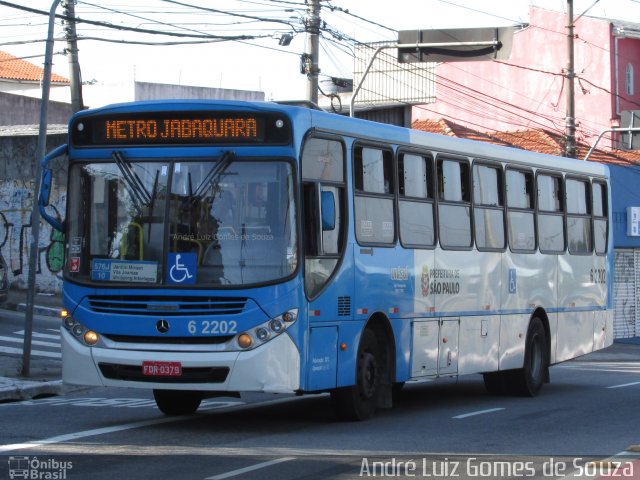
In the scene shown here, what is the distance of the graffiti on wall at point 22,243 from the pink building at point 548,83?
888 inches

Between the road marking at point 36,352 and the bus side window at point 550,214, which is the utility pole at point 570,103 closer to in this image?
the bus side window at point 550,214

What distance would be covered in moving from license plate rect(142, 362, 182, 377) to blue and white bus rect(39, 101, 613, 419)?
16 mm

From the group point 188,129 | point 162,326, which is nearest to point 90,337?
point 162,326

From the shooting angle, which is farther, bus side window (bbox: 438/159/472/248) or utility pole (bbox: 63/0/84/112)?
utility pole (bbox: 63/0/84/112)

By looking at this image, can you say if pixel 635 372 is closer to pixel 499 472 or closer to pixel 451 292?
pixel 451 292

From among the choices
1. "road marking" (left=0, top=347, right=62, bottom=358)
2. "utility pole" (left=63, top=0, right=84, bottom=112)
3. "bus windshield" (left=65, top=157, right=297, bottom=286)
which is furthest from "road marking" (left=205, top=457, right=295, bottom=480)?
"utility pole" (left=63, top=0, right=84, bottom=112)

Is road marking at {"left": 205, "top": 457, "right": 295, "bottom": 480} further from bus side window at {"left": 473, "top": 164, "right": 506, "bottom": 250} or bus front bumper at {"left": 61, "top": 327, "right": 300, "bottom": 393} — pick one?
bus side window at {"left": 473, "top": 164, "right": 506, "bottom": 250}

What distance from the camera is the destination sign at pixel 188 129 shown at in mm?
12125

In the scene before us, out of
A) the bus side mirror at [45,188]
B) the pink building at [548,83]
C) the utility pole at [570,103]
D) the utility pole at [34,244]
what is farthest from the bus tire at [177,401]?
the pink building at [548,83]

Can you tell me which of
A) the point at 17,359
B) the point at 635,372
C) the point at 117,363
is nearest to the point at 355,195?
the point at 117,363

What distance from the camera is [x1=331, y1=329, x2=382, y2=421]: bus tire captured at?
13164 millimetres

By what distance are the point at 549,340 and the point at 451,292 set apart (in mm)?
3697

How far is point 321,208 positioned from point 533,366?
22.5 feet

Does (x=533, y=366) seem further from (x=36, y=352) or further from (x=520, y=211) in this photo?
(x=36, y=352)
